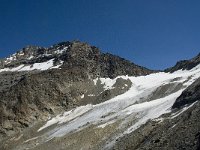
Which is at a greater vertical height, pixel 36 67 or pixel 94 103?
pixel 36 67

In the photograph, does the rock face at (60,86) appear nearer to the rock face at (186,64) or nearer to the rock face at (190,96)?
the rock face at (186,64)

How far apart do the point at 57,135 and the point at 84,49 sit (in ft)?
186

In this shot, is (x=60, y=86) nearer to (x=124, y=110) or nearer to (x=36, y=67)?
(x=36, y=67)

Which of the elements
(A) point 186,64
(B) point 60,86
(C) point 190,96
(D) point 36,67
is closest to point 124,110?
(C) point 190,96

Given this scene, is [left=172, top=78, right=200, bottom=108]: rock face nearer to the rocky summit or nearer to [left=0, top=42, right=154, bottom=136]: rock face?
the rocky summit

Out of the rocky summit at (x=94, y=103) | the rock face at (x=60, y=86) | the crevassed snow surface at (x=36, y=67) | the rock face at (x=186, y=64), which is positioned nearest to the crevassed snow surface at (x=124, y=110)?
the rocky summit at (x=94, y=103)

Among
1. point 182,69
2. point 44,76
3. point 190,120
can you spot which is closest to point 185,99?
point 190,120

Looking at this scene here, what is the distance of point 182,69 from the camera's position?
116 metres

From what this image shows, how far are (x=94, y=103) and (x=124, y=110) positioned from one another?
1810 centimetres

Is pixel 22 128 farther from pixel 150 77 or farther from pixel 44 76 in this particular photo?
pixel 150 77

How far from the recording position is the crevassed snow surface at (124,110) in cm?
7610

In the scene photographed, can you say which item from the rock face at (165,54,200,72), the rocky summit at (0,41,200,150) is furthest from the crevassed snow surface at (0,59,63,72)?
the rock face at (165,54,200,72)

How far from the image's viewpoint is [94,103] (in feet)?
343

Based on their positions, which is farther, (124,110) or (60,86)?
(60,86)
